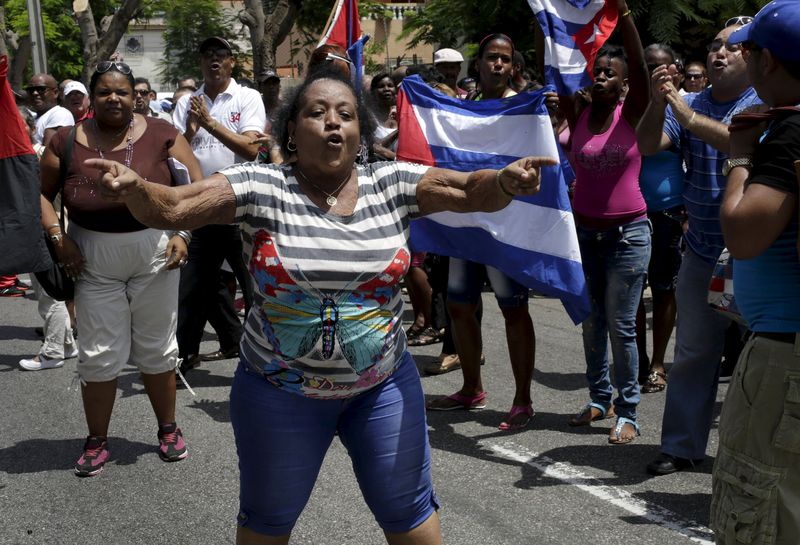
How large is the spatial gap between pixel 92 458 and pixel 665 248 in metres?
4.14

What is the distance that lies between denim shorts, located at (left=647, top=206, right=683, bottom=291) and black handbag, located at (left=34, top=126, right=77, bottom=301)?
389 cm

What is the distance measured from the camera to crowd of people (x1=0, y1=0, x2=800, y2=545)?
9.89 feet

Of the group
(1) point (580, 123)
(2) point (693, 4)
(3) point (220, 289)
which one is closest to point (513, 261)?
(1) point (580, 123)

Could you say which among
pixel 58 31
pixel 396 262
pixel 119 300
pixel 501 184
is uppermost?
pixel 501 184

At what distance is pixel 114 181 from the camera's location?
115 inches

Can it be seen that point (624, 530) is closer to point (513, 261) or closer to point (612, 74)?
point (513, 261)

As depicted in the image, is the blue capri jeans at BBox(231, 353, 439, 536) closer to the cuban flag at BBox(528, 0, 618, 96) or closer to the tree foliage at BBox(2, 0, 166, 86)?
the cuban flag at BBox(528, 0, 618, 96)

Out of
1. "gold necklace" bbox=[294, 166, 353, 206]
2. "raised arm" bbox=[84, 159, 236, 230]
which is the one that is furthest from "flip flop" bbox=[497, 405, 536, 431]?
"raised arm" bbox=[84, 159, 236, 230]

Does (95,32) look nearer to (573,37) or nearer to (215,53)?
(215,53)

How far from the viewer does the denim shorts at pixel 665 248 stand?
7129 mm

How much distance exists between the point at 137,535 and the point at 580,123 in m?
3.27

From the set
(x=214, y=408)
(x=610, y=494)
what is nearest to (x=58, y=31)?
(x=214, y=408)

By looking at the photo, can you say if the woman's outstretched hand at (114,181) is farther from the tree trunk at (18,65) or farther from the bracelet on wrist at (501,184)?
the tree trunk at (18,65)

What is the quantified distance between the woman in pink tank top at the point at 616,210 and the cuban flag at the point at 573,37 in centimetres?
8
